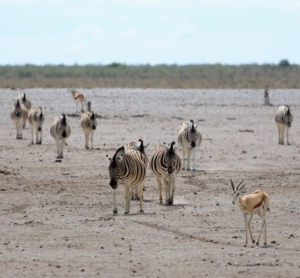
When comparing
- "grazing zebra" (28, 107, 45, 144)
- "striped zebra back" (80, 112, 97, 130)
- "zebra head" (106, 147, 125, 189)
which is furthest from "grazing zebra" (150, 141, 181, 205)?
"grazing zebra" (28, 107, 45, 144)

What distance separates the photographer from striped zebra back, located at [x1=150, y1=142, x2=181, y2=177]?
51.6 ft

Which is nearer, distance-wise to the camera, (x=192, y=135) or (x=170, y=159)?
(x=170, y=159)

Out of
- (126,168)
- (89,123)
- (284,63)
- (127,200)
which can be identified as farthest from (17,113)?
(284,63)

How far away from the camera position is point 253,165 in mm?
21656

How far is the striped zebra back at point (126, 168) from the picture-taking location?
14.3m

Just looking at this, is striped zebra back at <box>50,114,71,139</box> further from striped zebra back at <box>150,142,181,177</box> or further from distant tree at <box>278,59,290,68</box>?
distant tree at <box>278,59,290,68</box>

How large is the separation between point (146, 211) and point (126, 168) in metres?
0.98

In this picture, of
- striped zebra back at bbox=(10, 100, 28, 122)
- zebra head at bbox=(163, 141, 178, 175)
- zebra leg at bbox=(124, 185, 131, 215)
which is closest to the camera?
zebra leg at bbox=(124, 185, 131, 215)

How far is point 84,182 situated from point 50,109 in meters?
17.6

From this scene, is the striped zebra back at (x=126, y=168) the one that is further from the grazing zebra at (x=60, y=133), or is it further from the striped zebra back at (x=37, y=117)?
the striped zebra back at (x=37, y=117)

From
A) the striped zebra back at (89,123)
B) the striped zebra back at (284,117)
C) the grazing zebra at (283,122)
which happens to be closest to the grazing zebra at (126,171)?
the striped zebra back at (89,123)

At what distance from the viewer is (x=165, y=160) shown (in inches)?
623

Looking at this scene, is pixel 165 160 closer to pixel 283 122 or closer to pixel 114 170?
pixel 114 170

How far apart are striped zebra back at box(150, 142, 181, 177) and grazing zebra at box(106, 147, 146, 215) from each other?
35.2 inches
